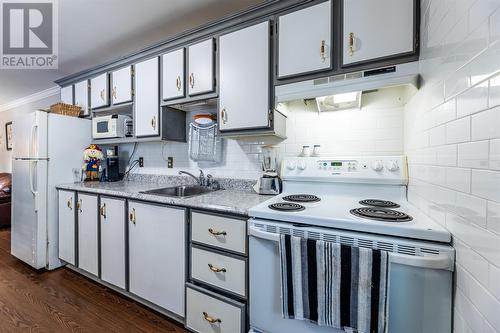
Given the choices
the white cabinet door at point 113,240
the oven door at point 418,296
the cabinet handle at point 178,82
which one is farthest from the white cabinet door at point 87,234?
the oven door at point 418,296

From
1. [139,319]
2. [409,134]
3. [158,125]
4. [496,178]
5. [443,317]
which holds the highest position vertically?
[158,125]

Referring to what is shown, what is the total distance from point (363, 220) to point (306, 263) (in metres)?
0.31

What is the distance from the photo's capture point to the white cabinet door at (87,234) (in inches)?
77.8

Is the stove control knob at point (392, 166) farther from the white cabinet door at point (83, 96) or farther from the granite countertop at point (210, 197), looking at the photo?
the white cabinet door at point (83, 96)

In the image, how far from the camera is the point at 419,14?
110 cm

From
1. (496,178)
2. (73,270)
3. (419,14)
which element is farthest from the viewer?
(73,270)

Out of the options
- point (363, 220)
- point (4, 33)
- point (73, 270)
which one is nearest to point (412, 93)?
point (363, 220)

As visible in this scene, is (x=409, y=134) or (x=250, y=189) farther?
(x=250, y=189)

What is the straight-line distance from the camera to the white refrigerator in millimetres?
2184

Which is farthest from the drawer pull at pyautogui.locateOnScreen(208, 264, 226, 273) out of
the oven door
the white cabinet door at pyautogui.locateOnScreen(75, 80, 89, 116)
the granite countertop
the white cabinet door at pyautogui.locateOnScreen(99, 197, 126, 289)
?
the white cabinet door at pyautogui.locateOnScreen(75, 80, 89, 116)

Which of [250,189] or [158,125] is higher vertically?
[158,125]

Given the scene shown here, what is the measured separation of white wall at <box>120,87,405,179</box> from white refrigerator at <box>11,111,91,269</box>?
1.59 metres

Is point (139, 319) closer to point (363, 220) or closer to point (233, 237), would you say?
point (233, 237)

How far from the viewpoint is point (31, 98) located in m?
4.22
